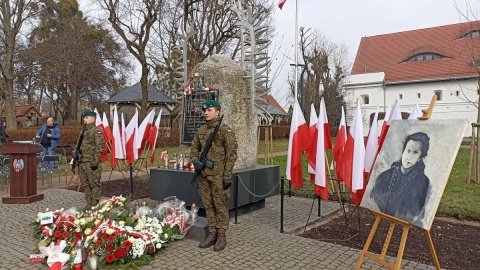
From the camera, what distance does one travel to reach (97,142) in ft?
22.6

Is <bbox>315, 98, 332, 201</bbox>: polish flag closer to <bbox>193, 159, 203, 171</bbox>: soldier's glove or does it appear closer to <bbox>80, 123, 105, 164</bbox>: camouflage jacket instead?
<bbox>193, 159, 203, 171</bbox>: soldier's glove

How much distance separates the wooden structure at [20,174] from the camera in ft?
26.5

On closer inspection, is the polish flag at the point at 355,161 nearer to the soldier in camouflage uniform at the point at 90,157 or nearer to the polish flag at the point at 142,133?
the soldier in camouflage uniform at the point at 90,157

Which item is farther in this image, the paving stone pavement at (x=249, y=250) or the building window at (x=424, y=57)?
the building window at (x=424, y=57)

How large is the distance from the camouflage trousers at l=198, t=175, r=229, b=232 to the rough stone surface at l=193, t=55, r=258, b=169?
6.29 ft

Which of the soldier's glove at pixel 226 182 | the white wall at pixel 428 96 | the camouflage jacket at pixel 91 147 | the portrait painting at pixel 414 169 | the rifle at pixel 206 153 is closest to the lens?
the portrait painting at pixel 414 169

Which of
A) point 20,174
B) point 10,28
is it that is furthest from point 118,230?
point 10,28

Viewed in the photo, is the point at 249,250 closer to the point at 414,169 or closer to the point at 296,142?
the point at 296,142

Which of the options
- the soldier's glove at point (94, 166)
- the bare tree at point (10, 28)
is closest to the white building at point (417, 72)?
the bare tree at point (10, 28)

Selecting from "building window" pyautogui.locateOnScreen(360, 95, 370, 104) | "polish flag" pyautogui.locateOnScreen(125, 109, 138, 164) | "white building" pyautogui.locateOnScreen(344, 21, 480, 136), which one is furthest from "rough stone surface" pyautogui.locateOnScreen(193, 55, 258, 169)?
"building window" pyautogui.locateOnScreen(360, 95, 370, 104)

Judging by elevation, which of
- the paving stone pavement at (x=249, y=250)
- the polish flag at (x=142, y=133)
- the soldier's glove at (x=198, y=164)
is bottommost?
the paving stone pavement at (x=249, y=250)

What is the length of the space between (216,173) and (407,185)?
Answer: 2353 mm

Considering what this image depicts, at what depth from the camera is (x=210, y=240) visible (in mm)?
5125

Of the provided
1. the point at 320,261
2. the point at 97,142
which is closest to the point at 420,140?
the point at 320,261
